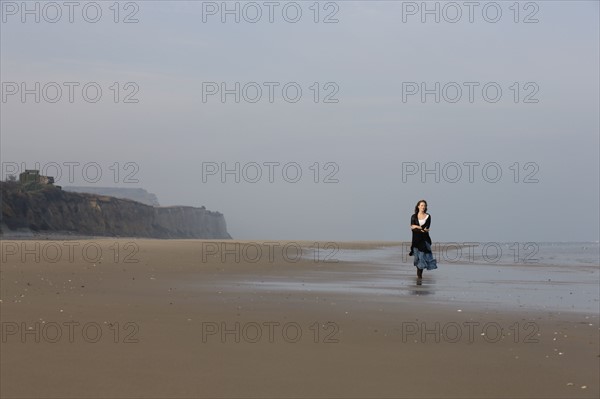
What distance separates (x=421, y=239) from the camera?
60.6 ft

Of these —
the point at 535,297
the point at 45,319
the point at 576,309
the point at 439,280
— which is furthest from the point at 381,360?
the point at 439,280

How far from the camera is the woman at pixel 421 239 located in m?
18.2

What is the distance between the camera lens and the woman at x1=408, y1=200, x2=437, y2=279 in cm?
1822

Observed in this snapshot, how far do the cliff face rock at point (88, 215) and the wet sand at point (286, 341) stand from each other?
39.9 m

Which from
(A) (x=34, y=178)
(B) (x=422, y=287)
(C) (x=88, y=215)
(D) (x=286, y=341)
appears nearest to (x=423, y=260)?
(B) (x=422, y=287)

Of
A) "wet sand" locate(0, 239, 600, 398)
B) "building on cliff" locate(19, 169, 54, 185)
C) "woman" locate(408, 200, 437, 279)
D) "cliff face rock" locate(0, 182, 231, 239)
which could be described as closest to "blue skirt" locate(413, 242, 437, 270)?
"woman" locate(408, 200, 437, 279)

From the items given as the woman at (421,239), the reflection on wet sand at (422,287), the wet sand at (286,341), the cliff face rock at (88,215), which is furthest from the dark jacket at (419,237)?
the cliff face rock at (88,215)

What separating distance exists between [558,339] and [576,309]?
10.5ft

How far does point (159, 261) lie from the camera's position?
66.6 ft

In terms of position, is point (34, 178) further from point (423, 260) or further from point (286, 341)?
point (286, 341)

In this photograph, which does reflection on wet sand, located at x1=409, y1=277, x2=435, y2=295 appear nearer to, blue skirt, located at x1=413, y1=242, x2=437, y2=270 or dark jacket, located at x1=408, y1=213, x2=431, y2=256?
blue skirt, located at x1=413, y1=242, x2=437, y2=270

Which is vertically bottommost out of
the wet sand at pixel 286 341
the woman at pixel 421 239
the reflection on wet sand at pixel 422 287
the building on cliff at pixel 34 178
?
the reflection on wet sand at pixel 422 287

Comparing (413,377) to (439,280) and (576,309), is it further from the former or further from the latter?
(439,280)

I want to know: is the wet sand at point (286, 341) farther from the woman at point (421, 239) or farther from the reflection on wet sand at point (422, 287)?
the woman at point (421, 239)
